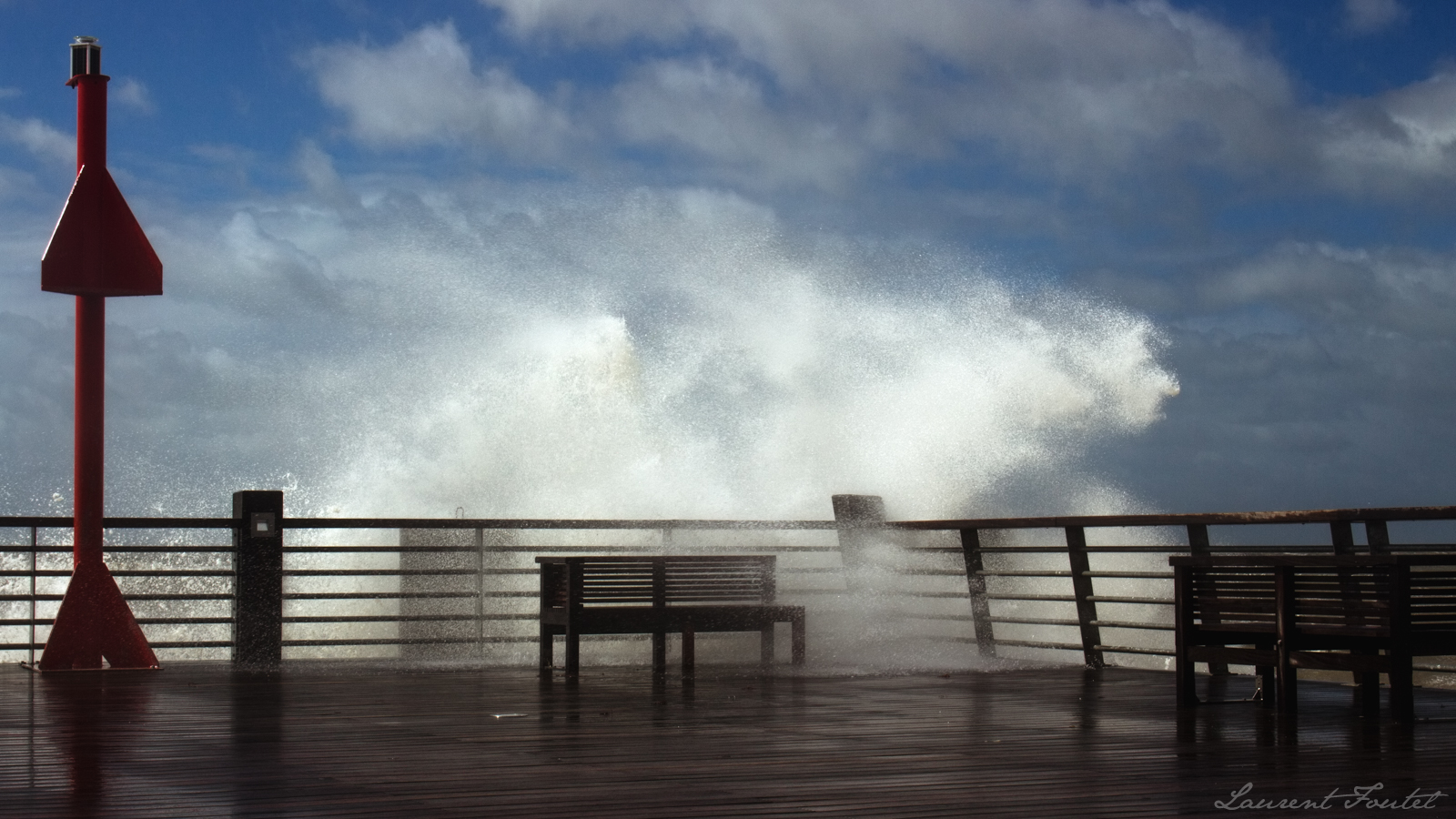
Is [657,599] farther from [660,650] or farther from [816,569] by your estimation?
[816,569]

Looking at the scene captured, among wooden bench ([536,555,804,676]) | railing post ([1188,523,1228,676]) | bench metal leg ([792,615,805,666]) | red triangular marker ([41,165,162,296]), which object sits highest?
red triangular marker ([41,165,162,296])

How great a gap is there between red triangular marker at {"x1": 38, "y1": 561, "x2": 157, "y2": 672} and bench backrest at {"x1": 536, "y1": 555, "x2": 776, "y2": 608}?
2286mm

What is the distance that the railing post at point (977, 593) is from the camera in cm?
991

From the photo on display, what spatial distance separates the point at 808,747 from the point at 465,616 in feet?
17.9

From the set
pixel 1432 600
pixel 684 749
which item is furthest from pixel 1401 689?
pixel 684 749

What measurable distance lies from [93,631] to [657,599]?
3.09 m

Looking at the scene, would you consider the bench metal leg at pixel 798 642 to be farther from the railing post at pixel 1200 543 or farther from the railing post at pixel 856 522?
the railing post at pixel 1200 543

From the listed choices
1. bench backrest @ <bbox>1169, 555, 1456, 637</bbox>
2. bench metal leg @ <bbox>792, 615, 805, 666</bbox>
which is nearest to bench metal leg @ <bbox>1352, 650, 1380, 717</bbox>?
bench backrest @ <bbox>1169, 555, 1456, 637</bbox>

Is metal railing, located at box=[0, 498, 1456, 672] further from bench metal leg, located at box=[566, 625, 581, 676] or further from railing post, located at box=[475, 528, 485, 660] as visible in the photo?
bench metal leg, located at box=[566, 625, 581, 676]

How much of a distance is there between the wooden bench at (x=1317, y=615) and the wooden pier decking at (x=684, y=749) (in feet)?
0.67

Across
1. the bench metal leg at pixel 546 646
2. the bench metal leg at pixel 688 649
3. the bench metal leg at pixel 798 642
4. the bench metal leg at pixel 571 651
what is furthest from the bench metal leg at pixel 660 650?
the bench metal leg at pixel 798 642

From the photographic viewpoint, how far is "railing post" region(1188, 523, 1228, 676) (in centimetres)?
829

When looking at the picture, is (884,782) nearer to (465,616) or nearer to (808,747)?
(808,747)

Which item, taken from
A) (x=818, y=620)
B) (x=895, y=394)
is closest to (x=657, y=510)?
(x=895, y=394)
